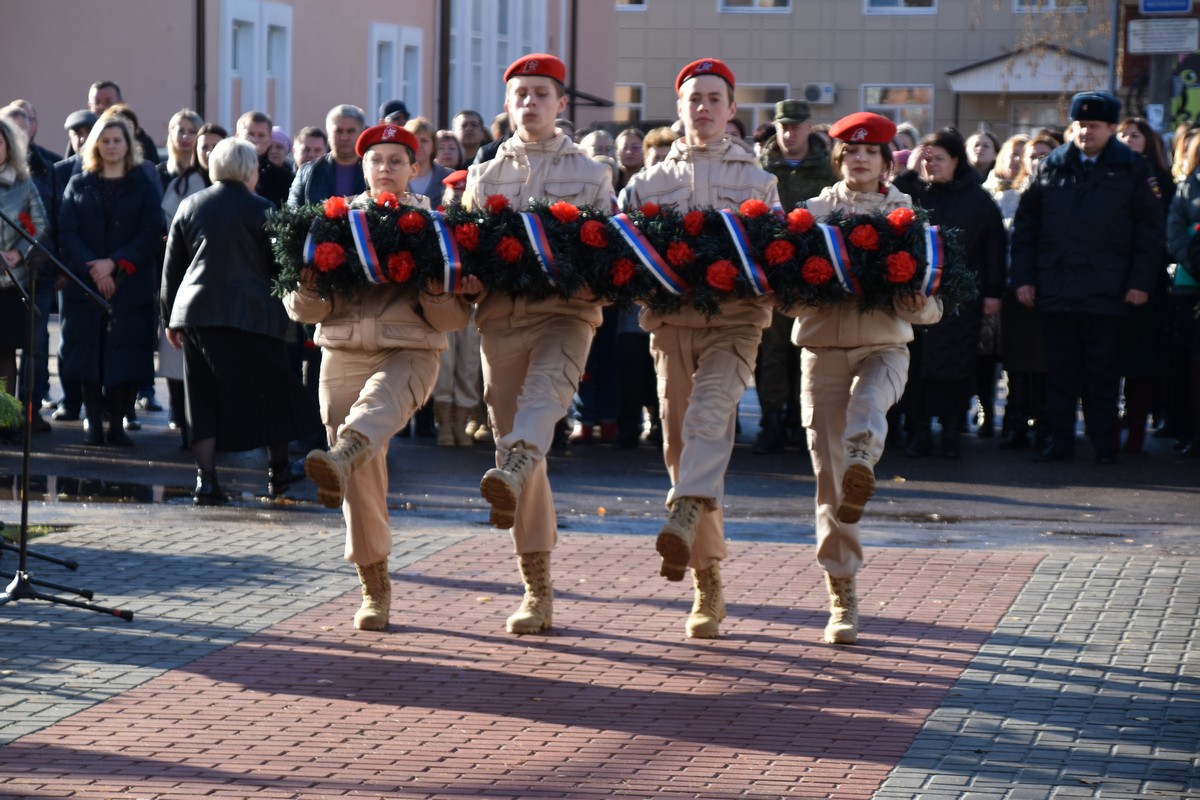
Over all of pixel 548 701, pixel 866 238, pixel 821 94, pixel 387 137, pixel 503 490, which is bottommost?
pixel 548 701

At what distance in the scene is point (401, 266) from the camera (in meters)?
7.79

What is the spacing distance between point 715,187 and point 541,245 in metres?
0.84

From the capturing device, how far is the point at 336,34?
30.1m

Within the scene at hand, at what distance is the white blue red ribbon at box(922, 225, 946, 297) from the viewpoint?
302 inches

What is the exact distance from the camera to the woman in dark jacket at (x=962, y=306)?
13.6 meters

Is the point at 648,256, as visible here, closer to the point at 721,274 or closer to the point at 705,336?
the point at 721,274

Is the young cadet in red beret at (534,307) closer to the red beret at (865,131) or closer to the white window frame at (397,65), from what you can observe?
the red beret at (865,131)

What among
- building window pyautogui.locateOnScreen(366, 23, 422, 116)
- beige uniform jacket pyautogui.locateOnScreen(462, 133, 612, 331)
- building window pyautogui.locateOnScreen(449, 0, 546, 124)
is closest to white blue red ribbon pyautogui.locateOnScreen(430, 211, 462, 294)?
beige uniform jacket pyautogui.locateOnScreen(462, 133, 612, 331)

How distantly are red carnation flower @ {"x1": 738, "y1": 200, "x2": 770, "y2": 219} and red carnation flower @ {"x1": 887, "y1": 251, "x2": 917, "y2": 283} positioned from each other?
1.85 feet

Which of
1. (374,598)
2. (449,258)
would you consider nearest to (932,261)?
(449,258)

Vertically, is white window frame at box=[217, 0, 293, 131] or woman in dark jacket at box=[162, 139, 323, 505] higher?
white window frame at box=[217, 0, 293, 131]

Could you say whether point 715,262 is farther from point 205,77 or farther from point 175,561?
point 205,77

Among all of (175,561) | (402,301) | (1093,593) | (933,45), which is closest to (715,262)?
(402,301)

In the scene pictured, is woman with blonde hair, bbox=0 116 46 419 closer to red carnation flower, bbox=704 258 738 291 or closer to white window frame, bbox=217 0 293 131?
red carnation flower, bbox=704 258 738 291
